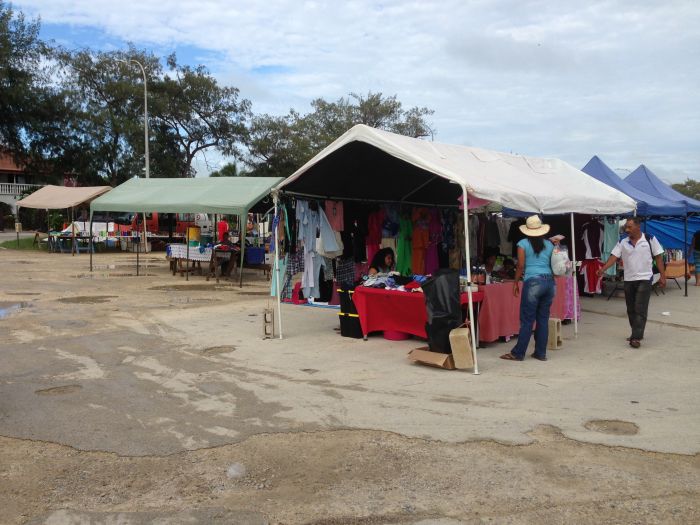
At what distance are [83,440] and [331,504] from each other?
91.9 inches

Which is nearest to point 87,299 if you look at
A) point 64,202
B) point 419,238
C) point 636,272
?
point 419,238

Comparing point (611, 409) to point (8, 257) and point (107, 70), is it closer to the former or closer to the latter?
point (8, 257)

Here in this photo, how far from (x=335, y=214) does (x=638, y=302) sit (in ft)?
16.0

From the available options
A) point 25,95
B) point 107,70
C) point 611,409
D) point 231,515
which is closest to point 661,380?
point 611,409

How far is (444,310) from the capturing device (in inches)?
291

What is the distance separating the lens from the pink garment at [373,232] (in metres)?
11.2

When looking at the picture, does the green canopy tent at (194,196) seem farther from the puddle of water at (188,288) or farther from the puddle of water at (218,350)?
the puddle of water at (218,350)

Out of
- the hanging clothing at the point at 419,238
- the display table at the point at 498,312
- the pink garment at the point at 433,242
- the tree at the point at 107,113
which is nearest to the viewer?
the display table at the point at 498,312

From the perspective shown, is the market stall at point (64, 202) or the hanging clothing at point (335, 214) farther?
the market stall at point (64, 202)

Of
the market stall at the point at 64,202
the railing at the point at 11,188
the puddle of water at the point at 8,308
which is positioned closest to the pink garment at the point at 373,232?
the puddle of water at the point at 8,308

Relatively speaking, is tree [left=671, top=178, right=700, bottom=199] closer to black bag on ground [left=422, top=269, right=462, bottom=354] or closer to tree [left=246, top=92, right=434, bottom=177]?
tree [left=246, top=92, right=434, bottom=177]

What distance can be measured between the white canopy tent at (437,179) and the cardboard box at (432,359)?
1.14ft

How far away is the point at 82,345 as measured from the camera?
860 cm

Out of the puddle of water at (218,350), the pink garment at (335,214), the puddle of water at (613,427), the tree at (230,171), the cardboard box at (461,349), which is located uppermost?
the tree at (230,171)
